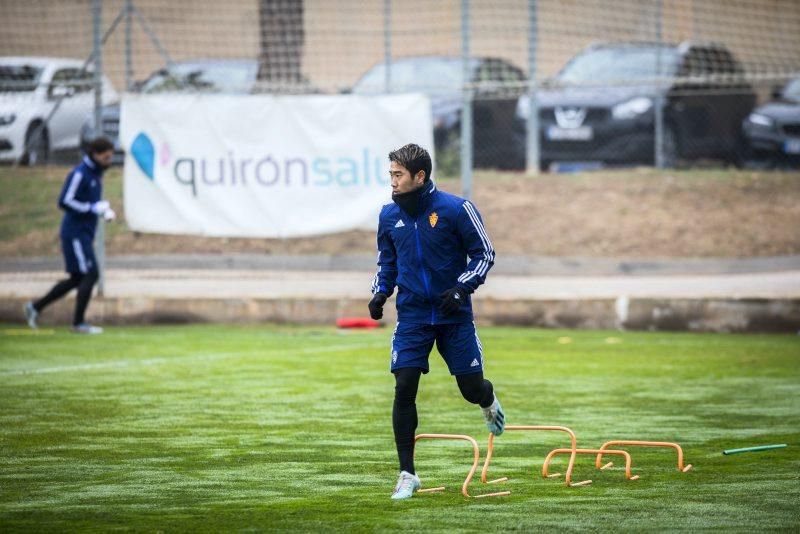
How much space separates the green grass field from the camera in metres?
7.32

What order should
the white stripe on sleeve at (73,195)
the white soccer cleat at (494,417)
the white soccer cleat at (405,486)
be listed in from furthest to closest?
1. the white stripe on sleeve at (73,195)
2. the white soccer cleat at (494,417)
3. the white soccer cleat at (405,486)

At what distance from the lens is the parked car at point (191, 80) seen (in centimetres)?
1905

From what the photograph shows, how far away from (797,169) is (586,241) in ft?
11.4

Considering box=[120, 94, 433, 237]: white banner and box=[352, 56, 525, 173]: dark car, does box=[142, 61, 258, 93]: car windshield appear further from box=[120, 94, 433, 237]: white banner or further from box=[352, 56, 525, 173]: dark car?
box=[120, 94, 433, 237]: white banner

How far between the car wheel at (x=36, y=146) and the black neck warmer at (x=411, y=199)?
11.5 metres

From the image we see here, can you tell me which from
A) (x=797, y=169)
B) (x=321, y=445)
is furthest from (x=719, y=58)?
(x=321, y=445)

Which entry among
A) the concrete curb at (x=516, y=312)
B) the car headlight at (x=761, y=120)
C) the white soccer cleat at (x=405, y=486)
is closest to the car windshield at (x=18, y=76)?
the concrete curb at (x=516, y=312)

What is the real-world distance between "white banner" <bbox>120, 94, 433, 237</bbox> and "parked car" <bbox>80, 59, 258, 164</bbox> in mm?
1150

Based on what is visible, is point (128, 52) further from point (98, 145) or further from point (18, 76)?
point (98, 145)

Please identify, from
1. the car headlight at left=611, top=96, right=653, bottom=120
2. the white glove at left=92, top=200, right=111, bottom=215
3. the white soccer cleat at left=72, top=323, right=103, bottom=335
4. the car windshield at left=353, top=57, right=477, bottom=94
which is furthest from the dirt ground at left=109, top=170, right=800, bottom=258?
the white glove at left=92, top=200, right=111, bottom=215

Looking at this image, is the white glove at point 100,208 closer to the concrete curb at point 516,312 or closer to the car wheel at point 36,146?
the concrete curb at point 516,312

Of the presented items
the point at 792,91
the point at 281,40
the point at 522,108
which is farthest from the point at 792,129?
the point at 281,40

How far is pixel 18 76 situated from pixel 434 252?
41.1 feet

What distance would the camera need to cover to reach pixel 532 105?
20016 mm
